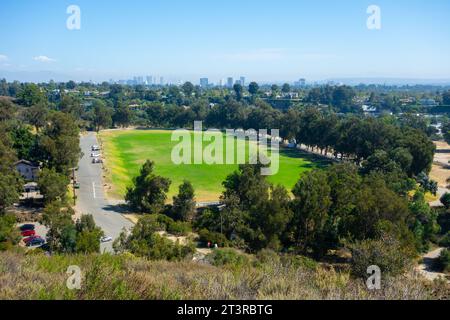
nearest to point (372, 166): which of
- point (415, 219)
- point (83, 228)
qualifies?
point (415, 219)

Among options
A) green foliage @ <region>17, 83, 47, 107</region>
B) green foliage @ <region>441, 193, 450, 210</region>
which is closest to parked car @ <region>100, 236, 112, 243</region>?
green foliage @ <region>441, 193, 450, 210</region>

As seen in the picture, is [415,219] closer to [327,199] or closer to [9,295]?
[327,199]

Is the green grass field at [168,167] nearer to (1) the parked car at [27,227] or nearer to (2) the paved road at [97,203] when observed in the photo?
(2) the paved road at [97,203]

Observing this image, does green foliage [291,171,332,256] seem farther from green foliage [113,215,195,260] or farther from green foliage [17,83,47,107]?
green foliage [17,83,47,107]

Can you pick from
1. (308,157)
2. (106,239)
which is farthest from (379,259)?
(308,157)

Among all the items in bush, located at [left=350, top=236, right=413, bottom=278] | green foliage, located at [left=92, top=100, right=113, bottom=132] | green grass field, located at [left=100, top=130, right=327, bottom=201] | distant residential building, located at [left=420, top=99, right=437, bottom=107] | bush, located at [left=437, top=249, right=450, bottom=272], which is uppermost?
distant residential building, located at [left=420, top=99, right=437, bottom=107]

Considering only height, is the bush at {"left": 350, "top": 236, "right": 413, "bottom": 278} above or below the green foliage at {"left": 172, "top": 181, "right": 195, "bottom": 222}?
above

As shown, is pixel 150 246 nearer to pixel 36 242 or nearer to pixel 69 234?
pixel 69 234
